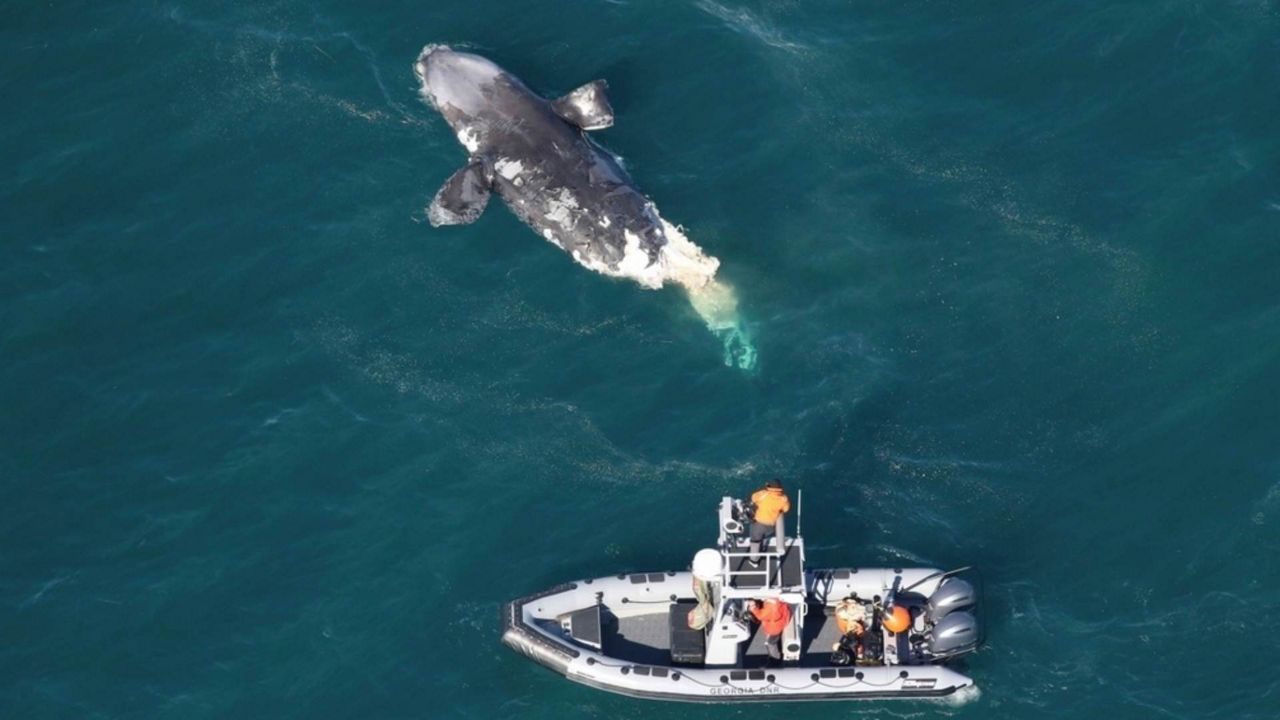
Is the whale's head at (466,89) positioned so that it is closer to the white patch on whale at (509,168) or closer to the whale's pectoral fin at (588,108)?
the white patch on whale at (509,168)

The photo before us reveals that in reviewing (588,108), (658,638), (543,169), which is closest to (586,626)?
(658,638)

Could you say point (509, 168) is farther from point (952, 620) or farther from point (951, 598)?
point (952, 620)

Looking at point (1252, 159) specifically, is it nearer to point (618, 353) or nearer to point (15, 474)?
point (618, 353)

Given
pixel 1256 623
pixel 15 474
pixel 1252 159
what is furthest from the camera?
pixel 1252 159

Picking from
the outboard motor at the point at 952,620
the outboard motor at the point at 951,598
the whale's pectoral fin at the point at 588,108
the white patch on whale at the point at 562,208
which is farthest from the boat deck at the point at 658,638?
the whale's pectoral fin at the point at 588,108

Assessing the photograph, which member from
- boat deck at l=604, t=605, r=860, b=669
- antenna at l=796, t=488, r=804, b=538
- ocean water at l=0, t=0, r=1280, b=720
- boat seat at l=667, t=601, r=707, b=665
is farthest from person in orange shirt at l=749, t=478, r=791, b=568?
ocean water at l=0, t=0, r=1280, b=720

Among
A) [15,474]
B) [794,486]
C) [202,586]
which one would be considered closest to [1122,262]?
[794,486]

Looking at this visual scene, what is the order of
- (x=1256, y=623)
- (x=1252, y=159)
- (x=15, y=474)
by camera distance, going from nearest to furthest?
1. (x=1256, y=623)
2. (x=15, y=474)
3. (x=1252, y=159)
